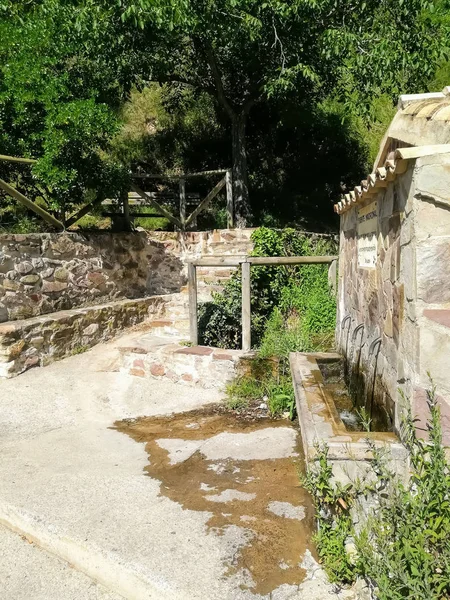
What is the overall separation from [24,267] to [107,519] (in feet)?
14.6

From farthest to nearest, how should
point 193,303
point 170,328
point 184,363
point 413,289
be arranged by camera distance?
point 170,328, point 193,303, point 184,363, point 413,289

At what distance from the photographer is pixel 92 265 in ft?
25.0

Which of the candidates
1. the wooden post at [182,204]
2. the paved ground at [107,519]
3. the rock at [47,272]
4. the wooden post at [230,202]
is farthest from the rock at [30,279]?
the wooden post at [230,202]

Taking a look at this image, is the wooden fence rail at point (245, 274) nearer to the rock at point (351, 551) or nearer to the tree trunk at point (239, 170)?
the rock at point (351, 551)

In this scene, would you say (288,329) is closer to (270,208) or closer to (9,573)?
(9,573)

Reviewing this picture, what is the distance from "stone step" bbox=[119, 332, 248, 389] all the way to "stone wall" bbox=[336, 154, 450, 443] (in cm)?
202

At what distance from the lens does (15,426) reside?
445 centimetres

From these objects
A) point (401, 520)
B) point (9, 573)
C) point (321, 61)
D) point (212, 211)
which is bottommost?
point (9, 573)

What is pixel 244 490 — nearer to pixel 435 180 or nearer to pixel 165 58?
pixel 435 180

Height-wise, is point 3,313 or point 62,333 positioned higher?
point 3,313

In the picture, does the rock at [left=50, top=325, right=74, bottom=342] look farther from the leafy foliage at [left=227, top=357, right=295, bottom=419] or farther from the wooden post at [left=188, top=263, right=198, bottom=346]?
the leafy foliage at [left=227, top=357, right=295, bottom=419]

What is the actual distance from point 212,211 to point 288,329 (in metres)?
6.56

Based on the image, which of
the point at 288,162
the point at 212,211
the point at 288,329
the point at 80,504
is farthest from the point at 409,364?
the point at 288,162

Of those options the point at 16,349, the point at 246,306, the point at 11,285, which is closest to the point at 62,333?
the point at 16,349
